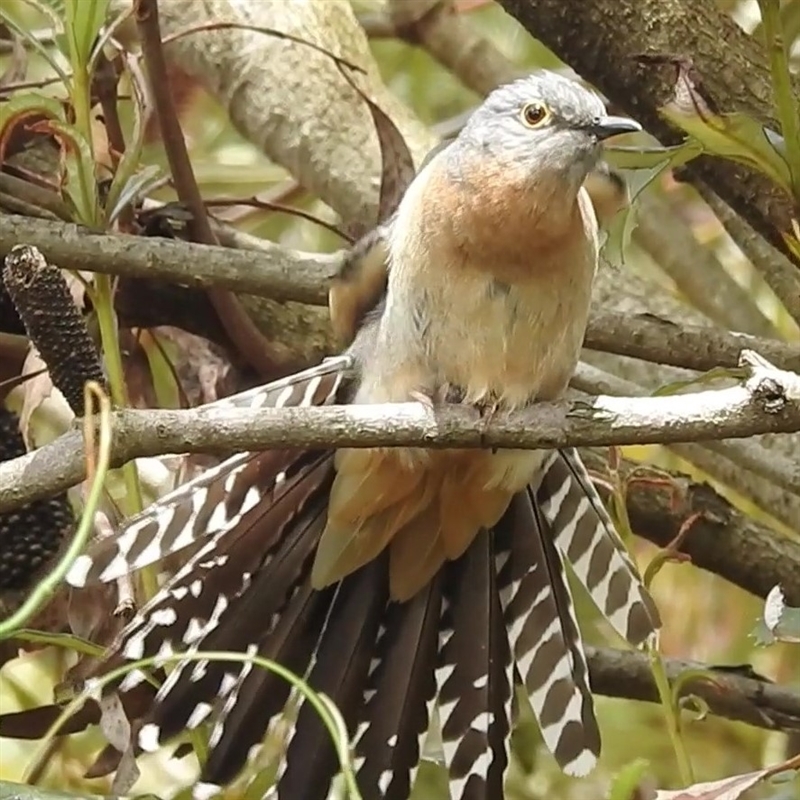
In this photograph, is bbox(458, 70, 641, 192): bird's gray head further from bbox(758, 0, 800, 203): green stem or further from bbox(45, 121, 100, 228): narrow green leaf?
bbox(45, 121, 100, 228): narrow green leaf

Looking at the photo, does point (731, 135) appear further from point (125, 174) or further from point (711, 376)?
point (125, 174)

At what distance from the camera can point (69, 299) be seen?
0.90 meters

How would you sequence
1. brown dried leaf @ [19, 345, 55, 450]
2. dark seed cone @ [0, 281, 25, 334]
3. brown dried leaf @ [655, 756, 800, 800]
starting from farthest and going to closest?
dark seed cone @ [0, 281, 25, 334] → brown dried leaf @ [19, 345, 55, 450] → brown dried leaf @ [655, 756, 800, 800]

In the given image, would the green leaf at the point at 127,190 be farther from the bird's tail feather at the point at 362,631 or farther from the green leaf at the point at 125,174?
the bird's tail feather at the point at 362,631

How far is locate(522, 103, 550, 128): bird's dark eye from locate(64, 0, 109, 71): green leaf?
0.39 meters

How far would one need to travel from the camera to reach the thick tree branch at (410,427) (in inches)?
33.9

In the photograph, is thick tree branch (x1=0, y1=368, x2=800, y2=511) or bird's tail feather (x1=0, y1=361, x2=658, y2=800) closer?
thick tree branch (x1=0, y1=368, x2=800, y2=511)

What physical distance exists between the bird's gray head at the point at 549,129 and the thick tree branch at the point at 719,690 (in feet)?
1.71

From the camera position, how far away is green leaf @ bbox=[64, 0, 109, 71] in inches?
44.6

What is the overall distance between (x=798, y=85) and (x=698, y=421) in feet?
1.75

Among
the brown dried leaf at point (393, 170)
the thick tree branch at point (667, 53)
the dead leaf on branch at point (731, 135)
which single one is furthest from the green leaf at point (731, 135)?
the brown dried leaf at point (393, 170)

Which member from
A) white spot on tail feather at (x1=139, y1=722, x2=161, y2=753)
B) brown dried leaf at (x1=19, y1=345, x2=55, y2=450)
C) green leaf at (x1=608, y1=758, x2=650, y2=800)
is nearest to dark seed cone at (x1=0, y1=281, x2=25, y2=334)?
brown dried leaf at (x1=19, y1=345, x2=55, y2=450)

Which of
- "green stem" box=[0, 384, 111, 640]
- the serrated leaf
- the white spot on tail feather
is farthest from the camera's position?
the white spot on tail feather

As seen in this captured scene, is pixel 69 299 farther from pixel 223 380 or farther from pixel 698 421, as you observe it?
pixel 223 380
